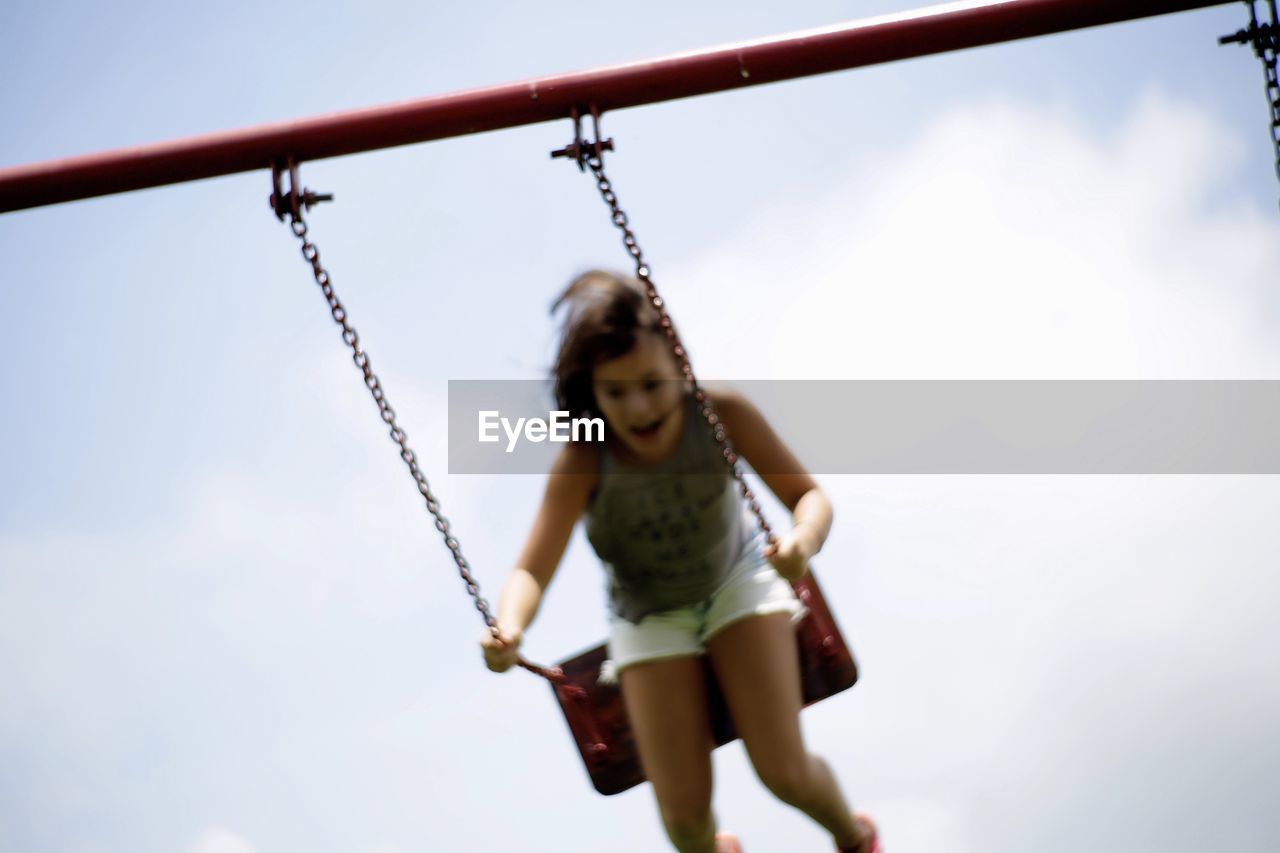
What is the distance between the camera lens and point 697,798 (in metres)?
3.75

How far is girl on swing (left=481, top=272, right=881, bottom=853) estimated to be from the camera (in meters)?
3.73

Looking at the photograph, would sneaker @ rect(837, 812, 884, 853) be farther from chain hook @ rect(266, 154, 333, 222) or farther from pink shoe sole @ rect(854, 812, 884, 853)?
chain hook @ rect(266, 154, 333, 222)

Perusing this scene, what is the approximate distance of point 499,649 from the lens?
3646 mm

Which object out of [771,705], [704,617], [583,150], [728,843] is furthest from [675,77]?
Answer: [728,843]

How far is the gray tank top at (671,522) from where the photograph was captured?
389 centimetres

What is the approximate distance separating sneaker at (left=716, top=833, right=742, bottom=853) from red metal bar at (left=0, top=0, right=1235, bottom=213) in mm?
1912

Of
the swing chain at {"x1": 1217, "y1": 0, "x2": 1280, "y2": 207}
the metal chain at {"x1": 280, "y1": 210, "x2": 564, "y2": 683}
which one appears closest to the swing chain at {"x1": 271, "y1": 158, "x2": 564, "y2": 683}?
the metal chain at {"x1": 280, "y1": 210, "x2": 564, "y2": 683}

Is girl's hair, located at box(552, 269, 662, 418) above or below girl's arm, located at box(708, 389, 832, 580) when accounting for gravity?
above

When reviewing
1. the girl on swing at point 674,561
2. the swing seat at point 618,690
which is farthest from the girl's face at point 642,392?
the swing seat at point 618,690

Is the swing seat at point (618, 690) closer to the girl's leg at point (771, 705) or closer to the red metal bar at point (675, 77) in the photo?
the girl's leg at point (771, 705)

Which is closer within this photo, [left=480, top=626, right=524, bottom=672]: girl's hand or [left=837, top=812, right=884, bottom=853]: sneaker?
[left=480, top=626, right=524, bottom=672]: girl's hand

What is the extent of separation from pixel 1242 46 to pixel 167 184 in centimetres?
271

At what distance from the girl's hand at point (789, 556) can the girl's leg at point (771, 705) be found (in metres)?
0.22

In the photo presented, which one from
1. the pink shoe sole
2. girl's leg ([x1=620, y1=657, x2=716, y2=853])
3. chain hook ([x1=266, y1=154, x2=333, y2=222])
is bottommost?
the pink shoe sole
